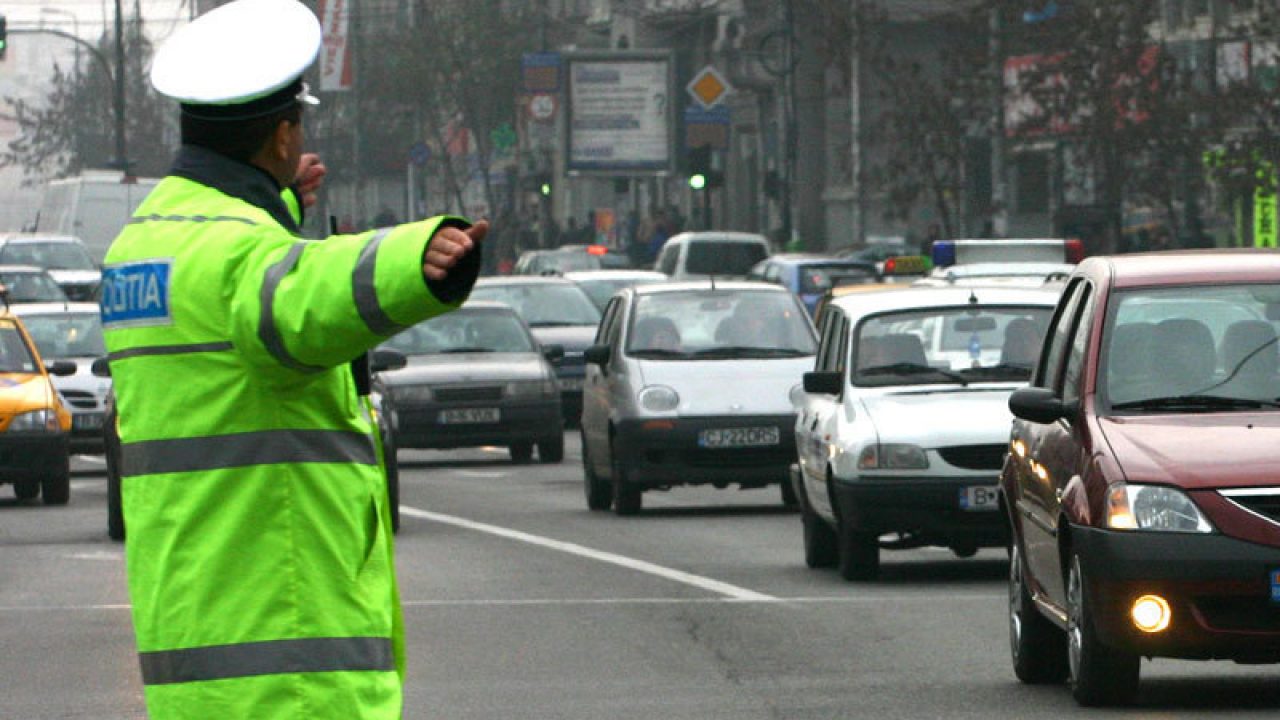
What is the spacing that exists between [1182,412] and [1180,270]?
0.72 meters

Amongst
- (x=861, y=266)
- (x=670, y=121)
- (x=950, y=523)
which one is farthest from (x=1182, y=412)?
(x=670, y=121)

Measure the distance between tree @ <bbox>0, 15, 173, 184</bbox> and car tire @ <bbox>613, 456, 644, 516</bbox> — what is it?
9989cm

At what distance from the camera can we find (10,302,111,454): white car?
28.5 metres

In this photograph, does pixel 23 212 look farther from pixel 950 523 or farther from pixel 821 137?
pixel 950 523

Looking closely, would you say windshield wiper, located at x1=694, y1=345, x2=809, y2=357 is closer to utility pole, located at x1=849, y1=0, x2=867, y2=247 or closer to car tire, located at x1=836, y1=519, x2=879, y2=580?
car tire, located at x1=836, y1=519, x2=879, y2=580

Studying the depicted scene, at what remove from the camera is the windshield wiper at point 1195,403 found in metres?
10.5

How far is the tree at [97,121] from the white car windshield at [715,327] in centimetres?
→ 9905

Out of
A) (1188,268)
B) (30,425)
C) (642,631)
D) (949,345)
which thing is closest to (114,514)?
(30,425)

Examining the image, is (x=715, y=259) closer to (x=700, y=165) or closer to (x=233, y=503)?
(x=700, y=165)

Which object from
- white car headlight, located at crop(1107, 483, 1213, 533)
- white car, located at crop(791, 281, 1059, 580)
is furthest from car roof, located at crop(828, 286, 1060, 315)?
white car headlight, located at crop(1107, 483, 1213, 533)

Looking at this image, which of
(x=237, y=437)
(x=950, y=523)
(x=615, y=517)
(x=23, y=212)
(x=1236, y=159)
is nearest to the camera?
(x=237, y=437)

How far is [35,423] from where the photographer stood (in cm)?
2353

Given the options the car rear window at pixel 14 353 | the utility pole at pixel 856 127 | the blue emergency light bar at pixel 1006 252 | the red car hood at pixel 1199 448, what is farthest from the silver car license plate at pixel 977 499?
the utility pole at pixel 856 127

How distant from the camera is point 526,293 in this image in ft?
114
